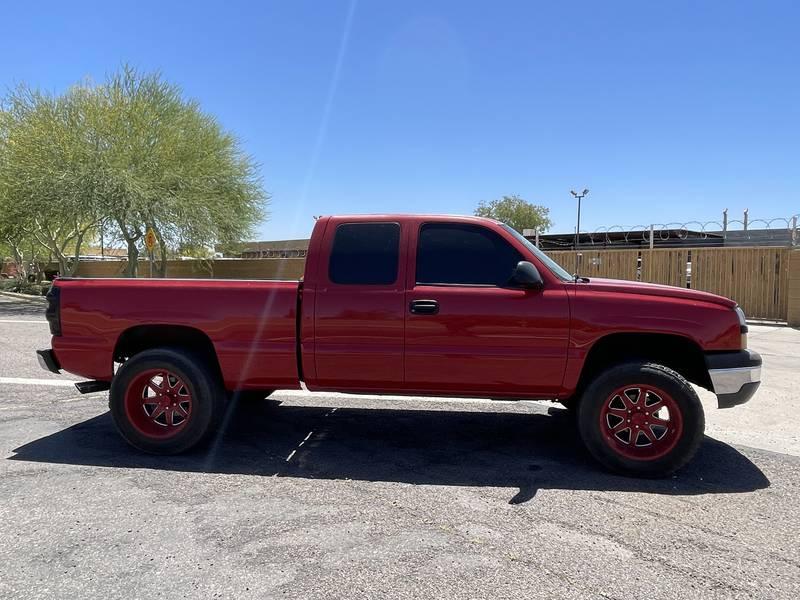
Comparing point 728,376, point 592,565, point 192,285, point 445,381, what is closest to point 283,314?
point 192,285

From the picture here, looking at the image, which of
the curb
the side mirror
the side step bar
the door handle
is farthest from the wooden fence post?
the curb

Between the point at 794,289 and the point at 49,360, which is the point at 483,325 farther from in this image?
the point at 794,289

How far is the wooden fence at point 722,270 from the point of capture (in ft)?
52.1

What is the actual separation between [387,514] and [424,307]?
154cm

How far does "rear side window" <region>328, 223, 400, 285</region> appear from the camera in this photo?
462 cm

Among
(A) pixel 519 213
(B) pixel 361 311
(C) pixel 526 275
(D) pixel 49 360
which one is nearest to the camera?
(C) pixel 526 275

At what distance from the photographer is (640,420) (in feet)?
14.4

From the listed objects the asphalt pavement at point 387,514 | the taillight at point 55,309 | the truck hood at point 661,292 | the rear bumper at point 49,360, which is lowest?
the asphalt pavement at point 387,514

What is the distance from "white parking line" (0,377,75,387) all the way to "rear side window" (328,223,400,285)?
483 cm

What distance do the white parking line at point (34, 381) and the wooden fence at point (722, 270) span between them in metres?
16.0

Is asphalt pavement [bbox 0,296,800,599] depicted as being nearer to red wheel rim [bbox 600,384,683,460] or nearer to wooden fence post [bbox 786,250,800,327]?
red wheel rim [bbox 600,384,683,460]

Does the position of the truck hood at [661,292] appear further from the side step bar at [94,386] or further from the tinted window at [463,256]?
the side step bar at [94,386]

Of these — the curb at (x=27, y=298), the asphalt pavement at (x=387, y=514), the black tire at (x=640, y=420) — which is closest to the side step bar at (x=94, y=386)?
the asphalt pavement at (x=387, y=514)

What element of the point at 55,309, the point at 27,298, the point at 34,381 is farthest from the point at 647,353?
the point at 27,298
